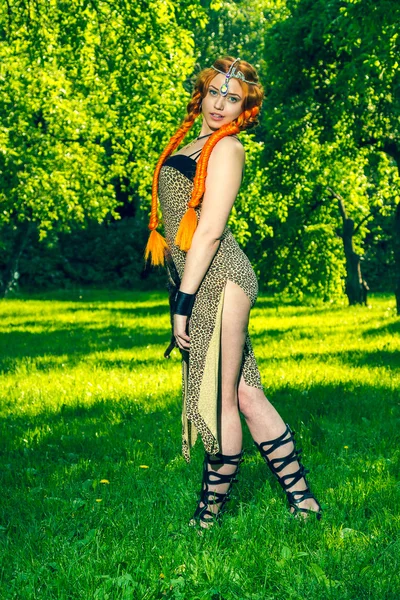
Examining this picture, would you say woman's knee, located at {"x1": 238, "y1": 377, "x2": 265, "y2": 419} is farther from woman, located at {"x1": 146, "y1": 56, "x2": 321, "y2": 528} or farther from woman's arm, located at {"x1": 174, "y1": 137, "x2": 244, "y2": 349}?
woman's arm, located at {"x1": 174, "y1": 137, "x2": 244, "y2": 349}

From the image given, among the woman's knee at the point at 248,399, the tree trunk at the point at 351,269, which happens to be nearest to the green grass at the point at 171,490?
the woman's knee at the point at 248,399

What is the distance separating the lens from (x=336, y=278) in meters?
21.2

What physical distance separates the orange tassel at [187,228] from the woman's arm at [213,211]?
0.04 m

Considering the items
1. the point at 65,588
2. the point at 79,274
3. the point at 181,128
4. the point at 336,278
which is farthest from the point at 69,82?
the point at 65,588

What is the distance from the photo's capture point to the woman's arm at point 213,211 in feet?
13.5

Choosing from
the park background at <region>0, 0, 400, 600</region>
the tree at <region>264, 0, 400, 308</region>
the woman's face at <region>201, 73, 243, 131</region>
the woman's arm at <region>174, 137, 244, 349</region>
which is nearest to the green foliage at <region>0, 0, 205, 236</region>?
the park background at <region>0, 0, 400, 600</region>

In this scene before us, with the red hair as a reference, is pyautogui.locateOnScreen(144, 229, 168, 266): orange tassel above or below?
below

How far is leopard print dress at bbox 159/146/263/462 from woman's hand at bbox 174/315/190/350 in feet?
0.10

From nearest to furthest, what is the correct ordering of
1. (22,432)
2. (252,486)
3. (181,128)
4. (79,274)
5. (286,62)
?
(181,128) → (252,486) → (22,432) → (286,62) → (79,274)

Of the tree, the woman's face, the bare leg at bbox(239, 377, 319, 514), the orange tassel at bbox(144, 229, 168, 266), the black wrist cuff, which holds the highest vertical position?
the tree

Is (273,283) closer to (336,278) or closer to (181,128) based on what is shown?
(336,278)

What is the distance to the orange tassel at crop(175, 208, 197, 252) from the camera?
164 inches

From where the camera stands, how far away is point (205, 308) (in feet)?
13.8

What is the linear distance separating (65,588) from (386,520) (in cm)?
163
